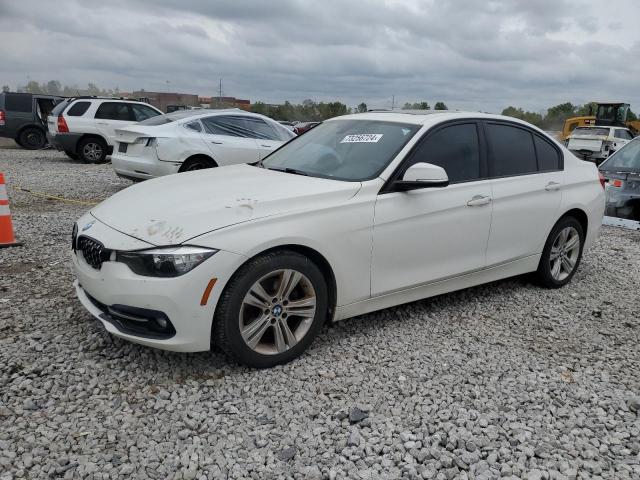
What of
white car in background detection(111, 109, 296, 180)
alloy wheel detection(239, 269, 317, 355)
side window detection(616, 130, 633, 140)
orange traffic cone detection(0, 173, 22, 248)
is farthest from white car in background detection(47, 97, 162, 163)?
side window detection(616, 130, 633, 140)

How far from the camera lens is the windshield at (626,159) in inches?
309

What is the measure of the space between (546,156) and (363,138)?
6.27ft

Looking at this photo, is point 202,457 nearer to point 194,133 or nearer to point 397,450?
point 397,450

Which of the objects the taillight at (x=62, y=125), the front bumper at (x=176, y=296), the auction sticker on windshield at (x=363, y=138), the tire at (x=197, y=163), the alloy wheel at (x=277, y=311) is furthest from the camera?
the taillight at (x=62, y=125)

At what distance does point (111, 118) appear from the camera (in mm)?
14070

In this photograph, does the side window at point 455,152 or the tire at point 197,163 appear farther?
the tire at point 197,163

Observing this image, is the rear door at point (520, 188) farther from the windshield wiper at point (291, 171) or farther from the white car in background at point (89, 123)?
the white car in background at point (89, 123)

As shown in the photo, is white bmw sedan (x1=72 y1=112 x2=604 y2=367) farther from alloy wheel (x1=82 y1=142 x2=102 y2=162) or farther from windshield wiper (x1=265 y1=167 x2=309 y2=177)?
alloy wheel (x1=82 y1=142 x2=102 y2=162)

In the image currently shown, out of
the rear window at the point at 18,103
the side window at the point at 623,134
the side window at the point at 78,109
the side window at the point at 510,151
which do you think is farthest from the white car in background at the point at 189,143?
A: the side window at the point at 623,134

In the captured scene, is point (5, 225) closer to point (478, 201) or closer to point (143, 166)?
point (143, 166)

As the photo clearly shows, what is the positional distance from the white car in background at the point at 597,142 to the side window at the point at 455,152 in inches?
691

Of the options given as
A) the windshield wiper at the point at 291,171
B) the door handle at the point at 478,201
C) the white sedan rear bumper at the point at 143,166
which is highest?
the windshield wiper at the point at 291,171

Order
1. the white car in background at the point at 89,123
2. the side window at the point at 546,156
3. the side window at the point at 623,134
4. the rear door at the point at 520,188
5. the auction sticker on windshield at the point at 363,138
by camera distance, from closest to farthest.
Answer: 1. the auction sticker on windshield at the point at 363,138
2. the rear door at the point at 520,188
3. the side window at the point at 546,156
4. the white car in background at the point at 89,123
5. the side window at the point at 623,134

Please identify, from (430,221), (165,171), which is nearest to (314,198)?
(430,221)
